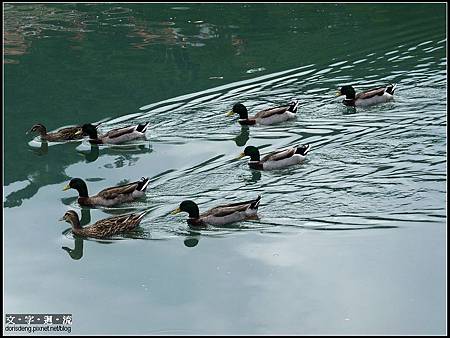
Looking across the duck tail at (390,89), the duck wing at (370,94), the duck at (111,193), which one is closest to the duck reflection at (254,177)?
the duck at (111,193)

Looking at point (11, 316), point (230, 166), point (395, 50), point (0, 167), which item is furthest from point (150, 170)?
point (395, 50)

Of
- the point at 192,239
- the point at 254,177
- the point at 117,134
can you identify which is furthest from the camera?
the point at 117,134

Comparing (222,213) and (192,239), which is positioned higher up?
(222,213)

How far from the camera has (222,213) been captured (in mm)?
15609

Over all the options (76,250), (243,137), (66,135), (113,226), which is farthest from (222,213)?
(66,135)

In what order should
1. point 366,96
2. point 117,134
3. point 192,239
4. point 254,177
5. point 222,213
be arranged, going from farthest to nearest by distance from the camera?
point 366,96
point 117,134
point 254,177
point 222,213
point 192,239

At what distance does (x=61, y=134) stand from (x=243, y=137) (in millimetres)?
3473

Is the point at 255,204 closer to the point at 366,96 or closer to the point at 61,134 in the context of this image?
the point at 61,134

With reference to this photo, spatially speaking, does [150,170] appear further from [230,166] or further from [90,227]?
[90,227]

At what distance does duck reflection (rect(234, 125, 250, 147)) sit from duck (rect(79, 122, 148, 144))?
1.76 meters

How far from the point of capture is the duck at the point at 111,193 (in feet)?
55.2

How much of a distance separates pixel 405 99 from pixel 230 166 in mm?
4762

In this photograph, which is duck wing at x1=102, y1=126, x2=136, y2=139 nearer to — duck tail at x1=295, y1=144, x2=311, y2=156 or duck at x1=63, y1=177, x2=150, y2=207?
duck at x1=63, y1=177, x2=150, y2=207

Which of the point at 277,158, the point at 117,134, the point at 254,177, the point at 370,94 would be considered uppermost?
the point at 277,158
